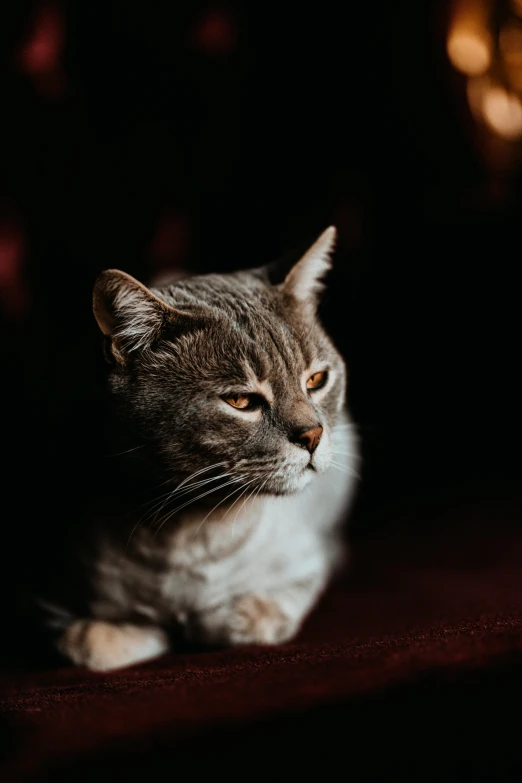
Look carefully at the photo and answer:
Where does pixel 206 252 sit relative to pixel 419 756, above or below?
above

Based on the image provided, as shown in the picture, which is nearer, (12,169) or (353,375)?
(12,169)

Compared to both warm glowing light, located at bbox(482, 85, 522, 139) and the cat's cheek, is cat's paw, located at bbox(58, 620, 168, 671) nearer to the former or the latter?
the cat's cheek

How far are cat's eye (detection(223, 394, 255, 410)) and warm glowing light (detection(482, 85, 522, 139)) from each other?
0.79m

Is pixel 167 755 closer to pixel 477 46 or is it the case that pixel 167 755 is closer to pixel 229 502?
pixel 229 502

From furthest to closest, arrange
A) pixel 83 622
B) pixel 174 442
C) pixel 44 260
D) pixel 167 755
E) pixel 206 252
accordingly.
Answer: pixel 206 252 < pixel 44 260 < pixel 83 622 < pixel 174 442 < pixel 167 755

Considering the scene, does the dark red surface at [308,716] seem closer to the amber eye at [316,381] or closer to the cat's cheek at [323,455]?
the cat's cheek at [323,455]

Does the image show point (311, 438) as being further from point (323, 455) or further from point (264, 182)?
point (264, 182)

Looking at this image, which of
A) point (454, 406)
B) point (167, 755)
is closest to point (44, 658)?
point (167, 755)

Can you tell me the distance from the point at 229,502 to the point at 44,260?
0.69 metres

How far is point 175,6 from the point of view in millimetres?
1415

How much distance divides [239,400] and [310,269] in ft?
0.93

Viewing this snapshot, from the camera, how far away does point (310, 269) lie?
46.5 inches

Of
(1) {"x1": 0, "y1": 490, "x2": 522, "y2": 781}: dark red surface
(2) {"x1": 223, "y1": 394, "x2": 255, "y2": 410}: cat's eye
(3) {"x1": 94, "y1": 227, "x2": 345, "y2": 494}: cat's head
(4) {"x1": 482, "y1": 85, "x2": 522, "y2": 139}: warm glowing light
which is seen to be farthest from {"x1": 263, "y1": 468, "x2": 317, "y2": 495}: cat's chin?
(4) {"x1": 482, "y1": 85, "x2": 522, "y2": 139}: warm glowing light

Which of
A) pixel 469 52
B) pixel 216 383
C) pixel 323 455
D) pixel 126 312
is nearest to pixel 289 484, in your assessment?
pixel 323 455
